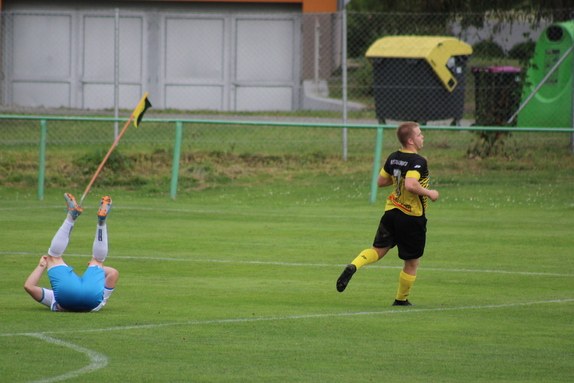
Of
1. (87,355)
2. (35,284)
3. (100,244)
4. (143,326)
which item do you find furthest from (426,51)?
(87,355)

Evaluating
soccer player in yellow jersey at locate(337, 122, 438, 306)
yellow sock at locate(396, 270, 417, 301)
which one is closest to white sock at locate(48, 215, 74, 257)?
soccer player in yellow jersey at locate(337, 122, 438, 306)

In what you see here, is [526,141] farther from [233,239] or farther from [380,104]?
[233,239]

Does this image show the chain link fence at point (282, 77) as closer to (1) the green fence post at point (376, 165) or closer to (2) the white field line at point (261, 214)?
(1) the green fence post at point (376, 165)

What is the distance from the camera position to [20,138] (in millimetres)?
18922

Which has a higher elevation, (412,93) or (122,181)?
(412,93)

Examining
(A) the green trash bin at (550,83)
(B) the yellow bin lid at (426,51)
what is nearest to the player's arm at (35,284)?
(B) the yellow bin lid at (426,51)

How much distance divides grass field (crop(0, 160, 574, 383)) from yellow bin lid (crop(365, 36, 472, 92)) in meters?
5.45

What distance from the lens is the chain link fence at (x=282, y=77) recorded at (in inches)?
745

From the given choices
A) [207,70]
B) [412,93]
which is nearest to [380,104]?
[412,93]

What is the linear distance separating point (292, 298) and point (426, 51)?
13268 mm

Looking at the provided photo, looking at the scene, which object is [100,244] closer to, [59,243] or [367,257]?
[59,243]

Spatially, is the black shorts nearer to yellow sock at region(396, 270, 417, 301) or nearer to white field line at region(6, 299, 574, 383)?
yellow sock at region(396, 270, 417, 301)

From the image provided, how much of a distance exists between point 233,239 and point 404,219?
4568 mm

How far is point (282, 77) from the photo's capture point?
2297cm
